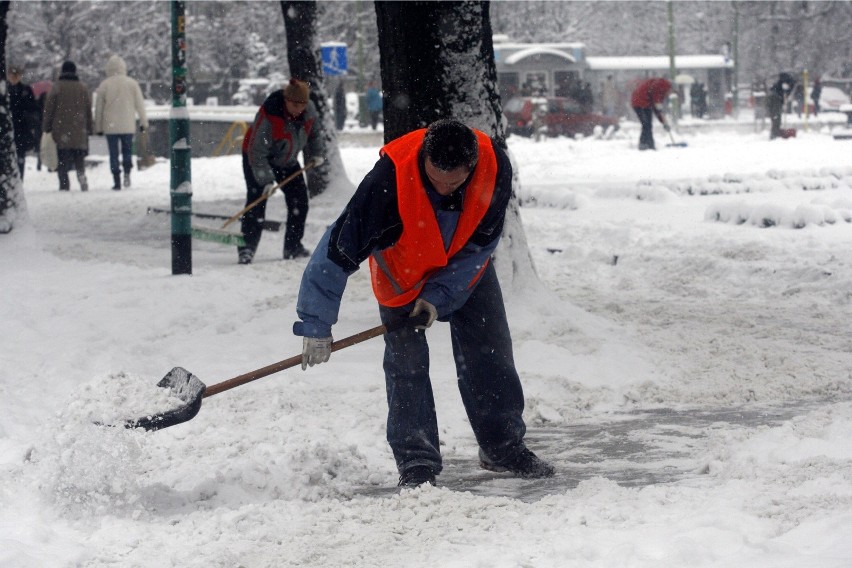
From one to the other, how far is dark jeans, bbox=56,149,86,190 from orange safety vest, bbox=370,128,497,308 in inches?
554

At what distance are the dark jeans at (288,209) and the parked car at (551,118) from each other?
2237 centimetres

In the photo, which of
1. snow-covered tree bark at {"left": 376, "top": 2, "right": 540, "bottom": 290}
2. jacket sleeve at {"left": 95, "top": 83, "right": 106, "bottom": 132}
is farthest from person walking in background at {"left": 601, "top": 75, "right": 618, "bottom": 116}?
snow-covered tree bark at {"left": 376, "top": 2, "right": 540, "bottom": 290}

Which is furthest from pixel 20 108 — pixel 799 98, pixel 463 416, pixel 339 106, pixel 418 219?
pixel 799 98

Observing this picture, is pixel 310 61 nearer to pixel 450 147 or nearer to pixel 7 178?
pixel 7 178

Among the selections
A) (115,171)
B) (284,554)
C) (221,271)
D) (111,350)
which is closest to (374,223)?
(284,554)

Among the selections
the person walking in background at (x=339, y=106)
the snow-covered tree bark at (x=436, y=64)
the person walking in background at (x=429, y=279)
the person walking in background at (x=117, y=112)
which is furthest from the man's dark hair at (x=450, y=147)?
the person walking in background at (x=339, y=106)

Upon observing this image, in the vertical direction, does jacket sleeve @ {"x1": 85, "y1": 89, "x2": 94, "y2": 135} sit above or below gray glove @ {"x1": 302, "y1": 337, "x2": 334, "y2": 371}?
above

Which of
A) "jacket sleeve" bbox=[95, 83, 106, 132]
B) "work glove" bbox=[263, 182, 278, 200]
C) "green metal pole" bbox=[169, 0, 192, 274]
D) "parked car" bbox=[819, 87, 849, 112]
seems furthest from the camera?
"parked car" bbox=[819, 87, 849, 112]

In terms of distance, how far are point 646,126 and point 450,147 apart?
64.9ft

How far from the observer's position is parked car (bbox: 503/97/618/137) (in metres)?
32.5

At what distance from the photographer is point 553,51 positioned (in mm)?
43094

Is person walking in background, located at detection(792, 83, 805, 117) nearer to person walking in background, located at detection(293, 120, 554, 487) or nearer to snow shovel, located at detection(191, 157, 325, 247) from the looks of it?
snow shovel, located at detection(191, 157, 325, 247)

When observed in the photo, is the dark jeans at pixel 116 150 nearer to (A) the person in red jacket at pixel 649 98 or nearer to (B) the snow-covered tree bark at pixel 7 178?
(B) the snow-covered tree bark at pixel 7 178

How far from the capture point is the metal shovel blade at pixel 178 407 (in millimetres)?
4613
